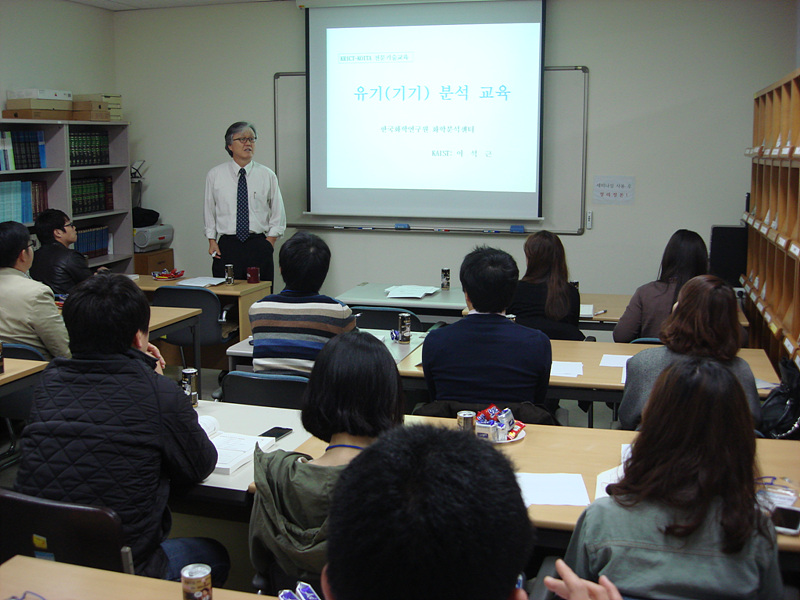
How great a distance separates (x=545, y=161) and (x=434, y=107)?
1.03 m

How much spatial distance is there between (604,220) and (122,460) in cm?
499

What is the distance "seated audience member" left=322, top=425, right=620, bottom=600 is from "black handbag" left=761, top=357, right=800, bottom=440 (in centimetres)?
233

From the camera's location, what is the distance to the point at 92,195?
6504 mm

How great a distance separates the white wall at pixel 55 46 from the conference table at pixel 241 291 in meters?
1.98

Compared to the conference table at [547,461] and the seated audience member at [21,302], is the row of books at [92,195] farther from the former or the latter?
the conference table at [547,461]

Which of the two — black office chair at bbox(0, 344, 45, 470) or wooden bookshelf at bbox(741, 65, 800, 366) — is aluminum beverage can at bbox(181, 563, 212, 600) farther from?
wooden bookshelf at bbox(741, 65, 800, 366)

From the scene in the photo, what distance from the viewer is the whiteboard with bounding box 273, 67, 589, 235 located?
6062 mm

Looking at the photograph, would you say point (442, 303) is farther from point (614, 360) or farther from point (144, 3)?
point (144, 3)

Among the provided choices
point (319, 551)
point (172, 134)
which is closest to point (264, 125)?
point (172, 134)

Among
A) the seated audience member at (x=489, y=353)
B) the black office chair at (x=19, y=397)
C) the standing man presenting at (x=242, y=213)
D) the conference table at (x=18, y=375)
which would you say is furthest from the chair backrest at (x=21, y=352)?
the standing man presenting at (x=242, y=213)

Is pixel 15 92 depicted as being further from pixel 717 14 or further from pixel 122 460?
pixel 717 14

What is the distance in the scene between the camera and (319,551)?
63.9 inches

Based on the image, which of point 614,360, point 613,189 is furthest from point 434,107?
point 614,360

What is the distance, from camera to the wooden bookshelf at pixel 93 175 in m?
5.96
